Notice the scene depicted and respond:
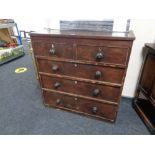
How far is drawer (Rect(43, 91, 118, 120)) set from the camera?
1.33 metres

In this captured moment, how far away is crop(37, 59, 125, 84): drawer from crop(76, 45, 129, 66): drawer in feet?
0.23

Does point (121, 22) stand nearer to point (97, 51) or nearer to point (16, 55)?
point (97, 51)

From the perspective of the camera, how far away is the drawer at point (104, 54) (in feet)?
3.37

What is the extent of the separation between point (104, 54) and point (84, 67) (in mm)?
212

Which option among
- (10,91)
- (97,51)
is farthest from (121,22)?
(10,91)

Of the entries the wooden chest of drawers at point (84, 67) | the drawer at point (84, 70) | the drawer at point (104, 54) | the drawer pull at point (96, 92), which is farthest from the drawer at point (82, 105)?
the drawer at point (104, 54)

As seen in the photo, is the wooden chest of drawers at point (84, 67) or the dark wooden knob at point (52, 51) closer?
the wooden chest of drawers at point (84, 67)

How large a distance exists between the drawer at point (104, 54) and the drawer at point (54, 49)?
0.30 feet

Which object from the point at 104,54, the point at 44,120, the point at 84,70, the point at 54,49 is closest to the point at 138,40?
the point at 104,54

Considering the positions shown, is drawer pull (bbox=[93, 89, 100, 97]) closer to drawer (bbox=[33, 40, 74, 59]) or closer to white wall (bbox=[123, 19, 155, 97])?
drawer (bbox=[33, 40, 74, 59])

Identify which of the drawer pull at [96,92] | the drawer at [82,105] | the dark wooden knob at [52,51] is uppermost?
the dark wooden knob at [52,51]

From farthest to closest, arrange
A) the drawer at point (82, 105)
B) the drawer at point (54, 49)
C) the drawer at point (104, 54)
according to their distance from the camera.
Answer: the drawer at point (82, 105), the drawer at point (54, 49), the drawer at point (104, 54)

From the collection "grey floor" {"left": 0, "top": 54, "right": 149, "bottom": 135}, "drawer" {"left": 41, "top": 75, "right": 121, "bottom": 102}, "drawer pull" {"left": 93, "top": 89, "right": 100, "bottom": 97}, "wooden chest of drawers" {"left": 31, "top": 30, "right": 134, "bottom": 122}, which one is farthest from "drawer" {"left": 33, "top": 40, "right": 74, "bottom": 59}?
"grey floor" {"left": 0, "top": 54, "right": 149, "bottom": 135}

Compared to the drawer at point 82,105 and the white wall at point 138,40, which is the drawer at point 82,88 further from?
the white wall at point 138,40
